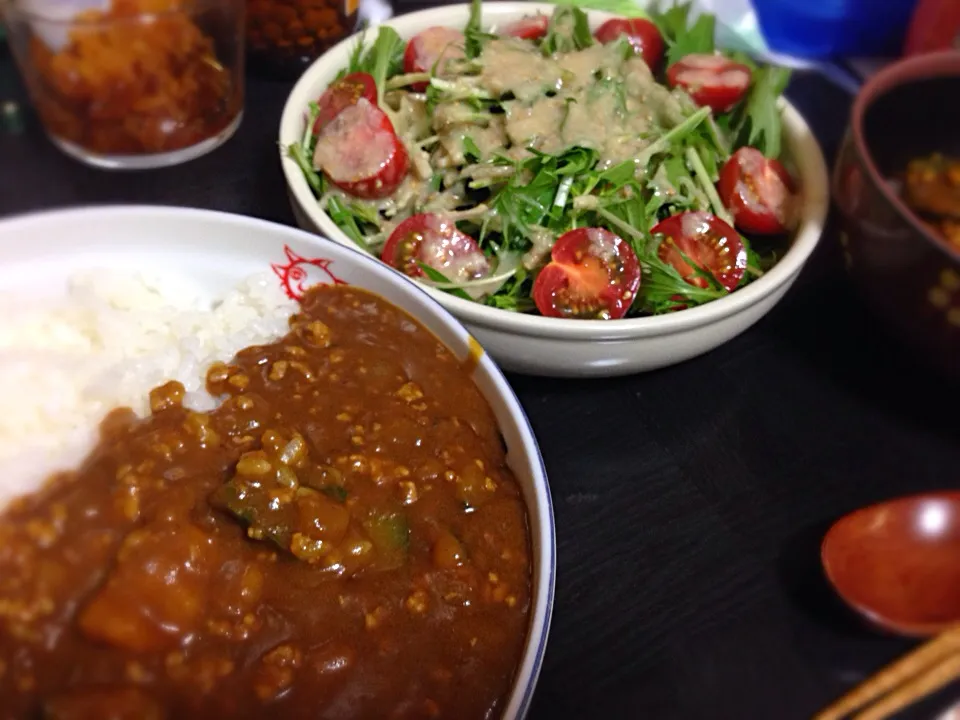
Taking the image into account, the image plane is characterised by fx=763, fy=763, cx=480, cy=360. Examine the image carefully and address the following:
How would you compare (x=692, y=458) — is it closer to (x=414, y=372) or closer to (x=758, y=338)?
(x=758, y=338)

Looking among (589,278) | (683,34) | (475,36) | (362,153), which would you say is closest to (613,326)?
(589,278)

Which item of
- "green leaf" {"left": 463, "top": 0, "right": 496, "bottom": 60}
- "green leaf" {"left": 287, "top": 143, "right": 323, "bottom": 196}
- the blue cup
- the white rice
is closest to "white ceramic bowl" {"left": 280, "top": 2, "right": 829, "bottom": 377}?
"green leaf" {"left": 287, "top": 143, "right": 323, "bottom": 196}

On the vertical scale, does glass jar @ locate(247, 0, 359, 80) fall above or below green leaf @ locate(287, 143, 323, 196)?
above

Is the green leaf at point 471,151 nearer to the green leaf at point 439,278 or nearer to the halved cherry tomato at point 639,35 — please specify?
the green leaf at point 439,278

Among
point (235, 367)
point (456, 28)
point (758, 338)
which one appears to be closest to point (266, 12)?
point (456, 28)

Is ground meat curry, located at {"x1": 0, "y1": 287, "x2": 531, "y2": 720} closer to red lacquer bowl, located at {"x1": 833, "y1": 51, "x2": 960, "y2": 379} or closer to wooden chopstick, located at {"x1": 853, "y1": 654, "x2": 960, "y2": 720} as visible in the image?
wooden chopstick, located at {"x1": 853, "y1": 654, "x2": 960, "y2": 720}

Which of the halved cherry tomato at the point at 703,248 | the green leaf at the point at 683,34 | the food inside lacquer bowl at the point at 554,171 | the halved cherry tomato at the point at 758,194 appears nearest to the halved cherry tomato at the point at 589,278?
the food inside lacquer bowl at the point at 554,171

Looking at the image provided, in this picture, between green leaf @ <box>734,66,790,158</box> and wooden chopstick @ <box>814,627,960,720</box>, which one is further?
green leaf @ <box>734,66,790,158</box>

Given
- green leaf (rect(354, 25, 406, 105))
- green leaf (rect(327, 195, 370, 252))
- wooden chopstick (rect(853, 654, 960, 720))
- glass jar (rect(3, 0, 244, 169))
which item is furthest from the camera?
green leaf (rect(354, 25, 406, 105))
